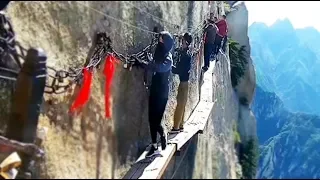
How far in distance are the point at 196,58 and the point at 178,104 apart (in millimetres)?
2757

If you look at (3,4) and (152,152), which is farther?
(152,152)

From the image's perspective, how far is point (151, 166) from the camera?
760cm

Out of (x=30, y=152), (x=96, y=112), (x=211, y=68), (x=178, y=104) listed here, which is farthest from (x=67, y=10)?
(x=211, y=68)

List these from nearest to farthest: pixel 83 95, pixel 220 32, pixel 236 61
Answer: pixel 83 95 < pixel 236 61 < pixel 220 32

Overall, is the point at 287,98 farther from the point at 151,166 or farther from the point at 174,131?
the point at 151,166

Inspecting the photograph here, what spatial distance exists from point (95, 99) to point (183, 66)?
2734mm

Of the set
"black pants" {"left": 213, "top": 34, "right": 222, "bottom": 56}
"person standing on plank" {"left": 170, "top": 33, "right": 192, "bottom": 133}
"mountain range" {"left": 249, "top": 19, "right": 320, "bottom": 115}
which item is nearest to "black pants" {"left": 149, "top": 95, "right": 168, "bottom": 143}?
"person standing on plank" {"left": 170, "top": 33, "right": 192, "bottom": 133}

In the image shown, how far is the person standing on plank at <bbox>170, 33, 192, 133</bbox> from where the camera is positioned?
996cm

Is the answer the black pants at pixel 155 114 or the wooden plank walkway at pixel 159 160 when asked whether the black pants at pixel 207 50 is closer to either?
the wooden plank walkway at pixel 159 160

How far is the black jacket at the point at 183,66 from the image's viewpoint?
10.0m

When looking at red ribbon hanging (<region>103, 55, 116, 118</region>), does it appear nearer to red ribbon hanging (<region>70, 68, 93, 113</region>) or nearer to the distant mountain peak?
red ribbon hanging (<region>70, 68, 93, 113</region>)

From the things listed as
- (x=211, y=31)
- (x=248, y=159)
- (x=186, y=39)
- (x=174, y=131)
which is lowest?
(x=248, y=159)

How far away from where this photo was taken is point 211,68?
11484 millimetres

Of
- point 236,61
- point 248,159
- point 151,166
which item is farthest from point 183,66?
point 248,159
